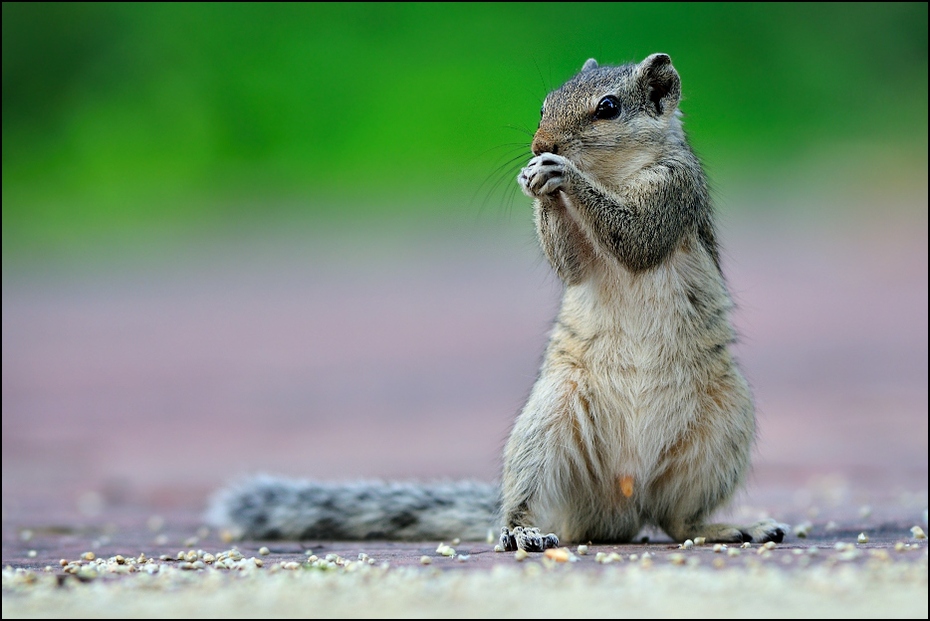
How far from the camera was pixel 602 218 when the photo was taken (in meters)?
4.63

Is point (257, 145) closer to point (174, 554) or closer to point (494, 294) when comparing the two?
point (494, 294)

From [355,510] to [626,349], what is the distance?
155 cm

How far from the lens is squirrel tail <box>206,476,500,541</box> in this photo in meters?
5.42

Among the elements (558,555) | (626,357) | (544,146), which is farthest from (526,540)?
(544,146)

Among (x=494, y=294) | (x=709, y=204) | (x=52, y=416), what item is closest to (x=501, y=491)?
(x=709, y=204)

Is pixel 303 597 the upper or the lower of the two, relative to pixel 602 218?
lower

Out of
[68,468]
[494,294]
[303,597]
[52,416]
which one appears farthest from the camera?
[494,294]

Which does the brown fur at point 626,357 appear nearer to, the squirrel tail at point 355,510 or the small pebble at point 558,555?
the small pebble at point 558,555

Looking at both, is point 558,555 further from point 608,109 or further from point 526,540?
point 608,109

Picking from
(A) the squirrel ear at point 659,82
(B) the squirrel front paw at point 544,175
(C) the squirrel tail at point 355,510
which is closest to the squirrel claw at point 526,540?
(C) the squirrel tail at point 355,510

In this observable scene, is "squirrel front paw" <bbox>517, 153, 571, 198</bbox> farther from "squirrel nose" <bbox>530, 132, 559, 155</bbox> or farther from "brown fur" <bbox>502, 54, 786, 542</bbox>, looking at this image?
"squirrel nose" <bbox>530, 132, 559, 155</bbox>

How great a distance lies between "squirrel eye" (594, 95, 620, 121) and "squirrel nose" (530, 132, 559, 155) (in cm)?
22

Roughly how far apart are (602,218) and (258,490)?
2098 mm

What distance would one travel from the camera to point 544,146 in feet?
15.7
